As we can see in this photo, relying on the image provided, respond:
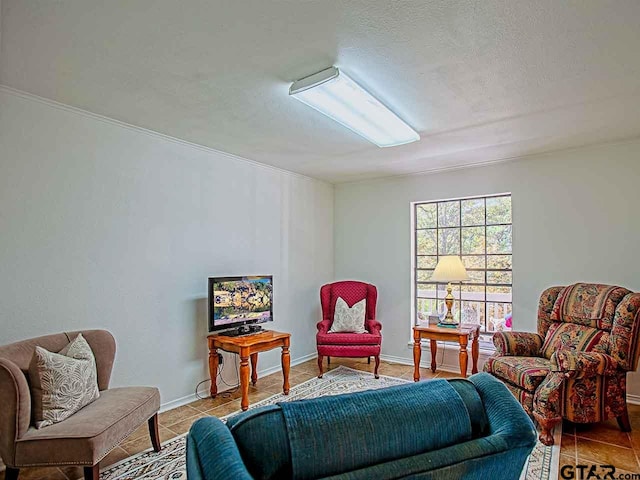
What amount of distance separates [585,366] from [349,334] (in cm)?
222

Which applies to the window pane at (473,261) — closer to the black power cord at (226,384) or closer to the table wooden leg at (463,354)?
the table wooden leg at (463,354)

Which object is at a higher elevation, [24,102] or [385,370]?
[24,102]

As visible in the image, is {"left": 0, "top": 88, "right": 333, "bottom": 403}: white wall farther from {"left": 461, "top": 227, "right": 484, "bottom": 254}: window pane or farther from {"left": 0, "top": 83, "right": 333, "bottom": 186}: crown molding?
{"left": 461, "top": 227, "right": 484, "bottom": 254}: window pane

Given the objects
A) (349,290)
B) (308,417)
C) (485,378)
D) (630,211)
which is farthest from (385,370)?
(308,417)

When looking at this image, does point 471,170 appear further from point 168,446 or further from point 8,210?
point 8,210

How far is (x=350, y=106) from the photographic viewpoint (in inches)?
107

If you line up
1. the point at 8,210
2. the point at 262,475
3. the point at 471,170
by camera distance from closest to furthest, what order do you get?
the point at 262,475 → the point at 8,210 → the point at 471,170

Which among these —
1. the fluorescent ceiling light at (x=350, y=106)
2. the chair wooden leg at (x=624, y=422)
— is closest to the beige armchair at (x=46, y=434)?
the fluorescent ceiling light at (x=350, y=106)

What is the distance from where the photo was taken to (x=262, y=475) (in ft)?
2.72

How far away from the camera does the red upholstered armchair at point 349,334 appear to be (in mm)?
4203

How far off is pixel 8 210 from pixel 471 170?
435 centimetres

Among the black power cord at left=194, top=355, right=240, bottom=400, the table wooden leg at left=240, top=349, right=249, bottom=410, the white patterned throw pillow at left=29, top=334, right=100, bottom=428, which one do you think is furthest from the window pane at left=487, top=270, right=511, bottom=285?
the white patterned throw pillow at left=29, top=334, right=100, bottom=428

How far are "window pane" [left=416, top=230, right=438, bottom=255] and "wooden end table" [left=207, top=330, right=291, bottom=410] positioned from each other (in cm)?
220

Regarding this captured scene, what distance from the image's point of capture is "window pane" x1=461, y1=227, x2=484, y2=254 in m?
4.59
